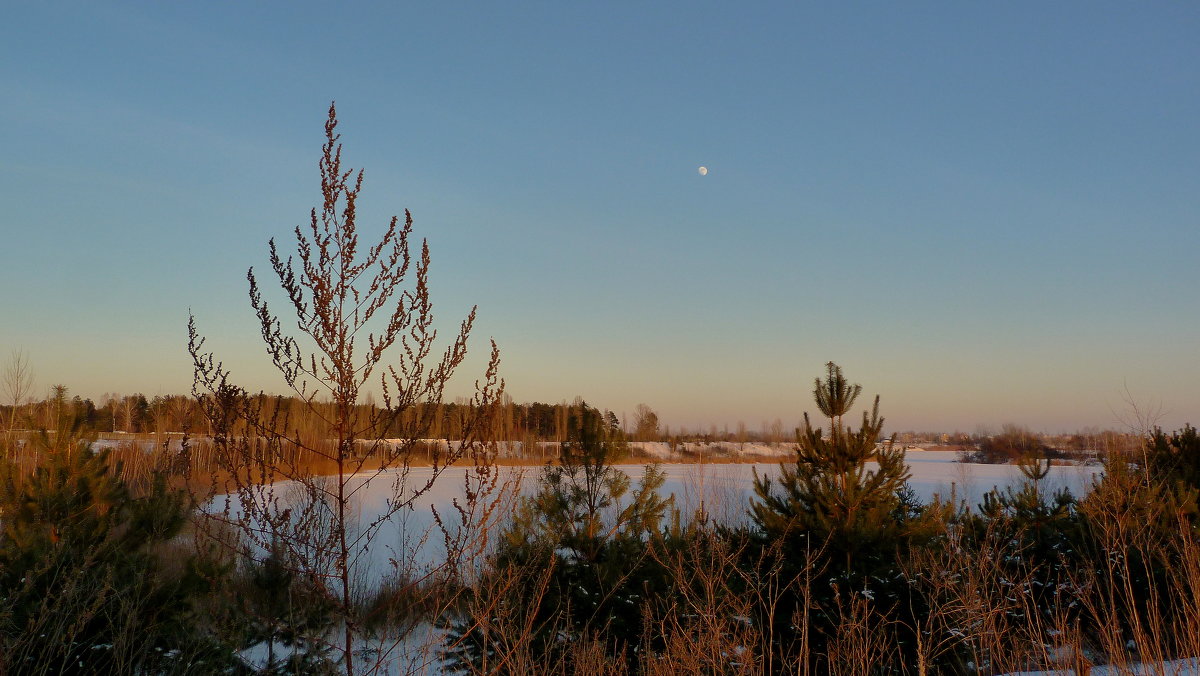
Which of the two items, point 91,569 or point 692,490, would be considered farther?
point 692,490

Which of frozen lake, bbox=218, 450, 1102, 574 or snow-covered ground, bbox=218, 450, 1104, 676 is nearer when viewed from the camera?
snow-covered ground, bbox=218, 450, 1104, 676

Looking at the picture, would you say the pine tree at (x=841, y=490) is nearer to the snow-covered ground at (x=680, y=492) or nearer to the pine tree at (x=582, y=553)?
the snow-covered ground at (x=680, y=492)

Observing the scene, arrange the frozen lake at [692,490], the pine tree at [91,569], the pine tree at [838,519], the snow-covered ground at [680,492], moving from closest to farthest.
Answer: the pine tree at [91,569], the pine tree at [838,519], the snow-covered ground at [680,492], the frozen lake at [692,490]

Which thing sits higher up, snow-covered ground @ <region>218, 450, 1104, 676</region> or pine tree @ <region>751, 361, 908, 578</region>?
pine tree @ <region>751, 361, 908, 578</region>

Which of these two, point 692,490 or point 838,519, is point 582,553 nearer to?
point 838,519

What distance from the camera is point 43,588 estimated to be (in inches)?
211

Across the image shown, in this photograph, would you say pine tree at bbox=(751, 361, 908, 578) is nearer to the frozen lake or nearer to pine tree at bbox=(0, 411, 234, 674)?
the frozen lake

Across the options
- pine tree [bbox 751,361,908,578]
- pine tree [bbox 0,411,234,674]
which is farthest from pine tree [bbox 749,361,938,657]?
pine tree [bbox 0,411,234,674]

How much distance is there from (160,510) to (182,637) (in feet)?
3.36

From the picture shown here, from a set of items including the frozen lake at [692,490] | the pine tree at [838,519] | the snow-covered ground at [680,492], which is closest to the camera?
the pine tree at [838,519]

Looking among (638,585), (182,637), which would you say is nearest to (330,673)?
(182,637)

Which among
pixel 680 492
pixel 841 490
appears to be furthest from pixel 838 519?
pixel 680 492

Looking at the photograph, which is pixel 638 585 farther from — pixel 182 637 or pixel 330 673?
pixel 182 637

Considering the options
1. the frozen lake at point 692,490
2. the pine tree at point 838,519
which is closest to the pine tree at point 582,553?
the frozen lake at point 692,490
